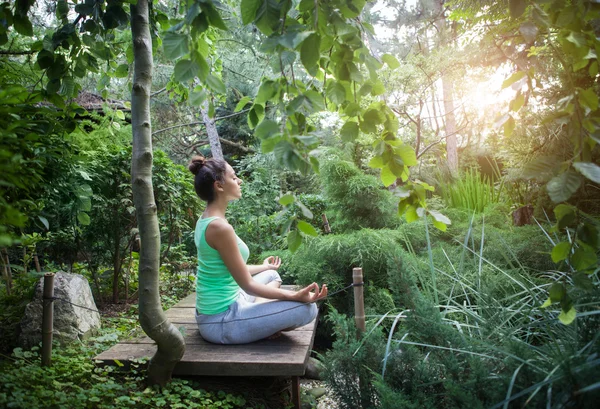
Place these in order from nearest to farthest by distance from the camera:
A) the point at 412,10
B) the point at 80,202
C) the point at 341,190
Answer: the point at 80,202 → the point at 341,190 → the point at 412,10

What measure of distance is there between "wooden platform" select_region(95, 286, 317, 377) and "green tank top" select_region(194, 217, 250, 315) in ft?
0.78

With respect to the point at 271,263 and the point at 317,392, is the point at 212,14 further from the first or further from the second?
the point at 317,392

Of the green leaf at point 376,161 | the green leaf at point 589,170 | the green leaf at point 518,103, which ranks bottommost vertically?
the green leaf at point 589,170

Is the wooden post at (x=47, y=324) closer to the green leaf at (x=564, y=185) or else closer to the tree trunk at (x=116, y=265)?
the tree trunk at (x=116, y=265)

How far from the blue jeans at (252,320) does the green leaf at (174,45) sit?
1730 mm

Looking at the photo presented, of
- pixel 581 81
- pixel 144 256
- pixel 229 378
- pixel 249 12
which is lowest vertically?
pixel 229 378

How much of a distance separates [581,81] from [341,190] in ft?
8.61

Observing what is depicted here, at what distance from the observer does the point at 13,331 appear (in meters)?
3.17

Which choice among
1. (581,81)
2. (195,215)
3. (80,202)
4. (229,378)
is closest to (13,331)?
(80,202)

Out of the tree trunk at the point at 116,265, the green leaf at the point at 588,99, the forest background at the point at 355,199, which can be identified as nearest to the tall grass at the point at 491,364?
the forest background at the point at 355,199

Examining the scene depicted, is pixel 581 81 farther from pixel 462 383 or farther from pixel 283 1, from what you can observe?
pixel 283 1

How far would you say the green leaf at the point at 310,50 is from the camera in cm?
112

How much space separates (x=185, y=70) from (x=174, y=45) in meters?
0.07

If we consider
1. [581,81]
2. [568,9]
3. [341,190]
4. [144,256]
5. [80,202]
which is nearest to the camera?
[568,9]
